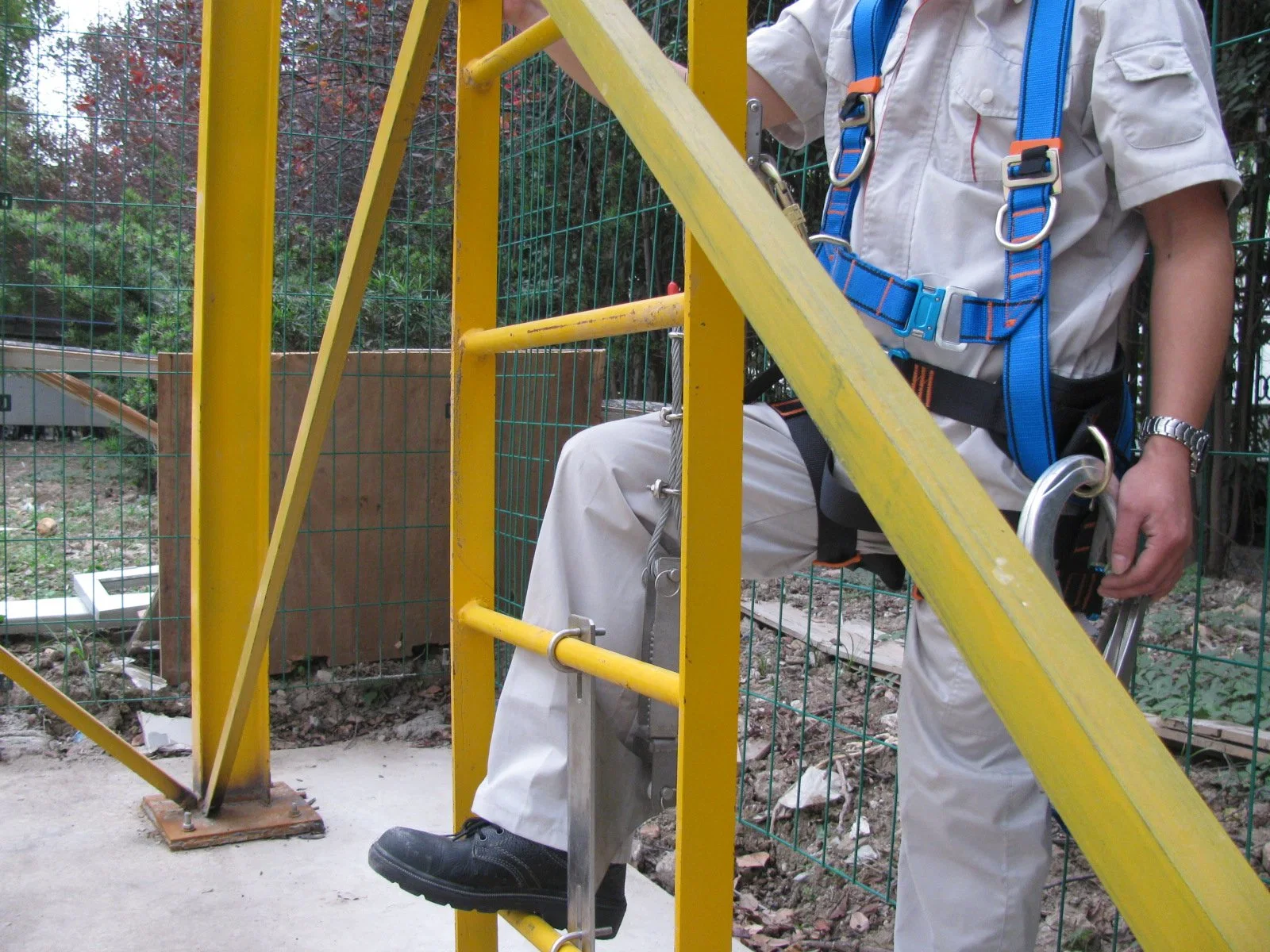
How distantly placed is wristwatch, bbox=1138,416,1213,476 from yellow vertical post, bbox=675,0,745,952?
23.5 inches

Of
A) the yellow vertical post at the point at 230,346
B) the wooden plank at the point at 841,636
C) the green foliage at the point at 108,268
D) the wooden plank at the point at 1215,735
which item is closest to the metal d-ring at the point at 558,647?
the yellow vertical post at the point at 230,346

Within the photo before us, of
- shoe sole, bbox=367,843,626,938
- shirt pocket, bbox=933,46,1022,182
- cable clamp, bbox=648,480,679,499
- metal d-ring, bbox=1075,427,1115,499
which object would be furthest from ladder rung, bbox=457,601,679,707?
shirt pocket, bbox=933,46,1022,182

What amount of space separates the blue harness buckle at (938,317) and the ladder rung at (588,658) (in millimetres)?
555

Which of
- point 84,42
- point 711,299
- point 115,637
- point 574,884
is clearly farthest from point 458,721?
point 84,42

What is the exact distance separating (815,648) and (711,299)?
2803 millimetres

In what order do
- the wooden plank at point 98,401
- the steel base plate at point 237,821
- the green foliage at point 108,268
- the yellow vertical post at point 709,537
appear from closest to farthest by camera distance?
the yellow vertical post at point 709,537
the steel base plate at point 237,821
the wooden plank at point 98,401
the green foliage at point 108,268

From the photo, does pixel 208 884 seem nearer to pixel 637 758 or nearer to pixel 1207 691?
pixel 637 758

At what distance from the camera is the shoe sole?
1.41 meters

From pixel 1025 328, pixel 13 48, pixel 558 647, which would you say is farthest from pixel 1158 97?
pixel 13 48

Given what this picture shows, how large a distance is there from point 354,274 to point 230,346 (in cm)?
96

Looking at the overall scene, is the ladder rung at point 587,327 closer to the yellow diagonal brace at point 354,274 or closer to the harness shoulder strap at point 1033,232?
the yellow diagonal brace at point 354,274

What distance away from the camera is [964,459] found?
1.34 meters

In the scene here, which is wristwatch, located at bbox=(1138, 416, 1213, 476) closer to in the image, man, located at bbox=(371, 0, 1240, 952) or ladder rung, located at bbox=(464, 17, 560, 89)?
man, located at bbox=(371, 0, 1240, 952)

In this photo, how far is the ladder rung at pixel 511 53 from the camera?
141 cm
